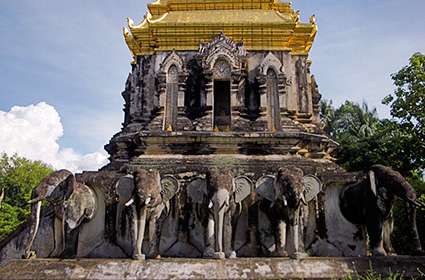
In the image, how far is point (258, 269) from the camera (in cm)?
595

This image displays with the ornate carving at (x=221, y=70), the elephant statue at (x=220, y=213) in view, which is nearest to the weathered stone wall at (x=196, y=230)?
the elephant statue at (x=220, y=213)

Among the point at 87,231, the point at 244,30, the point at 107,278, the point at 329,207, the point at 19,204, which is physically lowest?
the point at 107,278

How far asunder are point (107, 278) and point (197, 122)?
273 inches

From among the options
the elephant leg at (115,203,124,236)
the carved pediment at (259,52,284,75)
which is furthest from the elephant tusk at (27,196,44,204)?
the carved pediment at (259,52,284,75)

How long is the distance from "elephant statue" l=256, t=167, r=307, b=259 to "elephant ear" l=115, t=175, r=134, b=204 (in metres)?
2.40

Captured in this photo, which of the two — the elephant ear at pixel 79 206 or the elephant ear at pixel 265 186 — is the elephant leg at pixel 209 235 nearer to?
the elephant ear at pixel 265 186

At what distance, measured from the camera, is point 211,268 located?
6.05 m

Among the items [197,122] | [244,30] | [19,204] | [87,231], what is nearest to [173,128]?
[197,122]

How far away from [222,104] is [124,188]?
6.61 meters

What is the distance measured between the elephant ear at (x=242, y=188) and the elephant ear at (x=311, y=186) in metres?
1.05

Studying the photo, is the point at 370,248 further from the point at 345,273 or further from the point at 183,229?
the point at 183,229

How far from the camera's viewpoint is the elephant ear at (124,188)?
7820 mm

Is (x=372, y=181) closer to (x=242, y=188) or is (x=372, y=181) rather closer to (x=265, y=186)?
(x=265, y=186)

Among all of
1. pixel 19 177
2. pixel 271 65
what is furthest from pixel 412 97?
pixel 19 177
